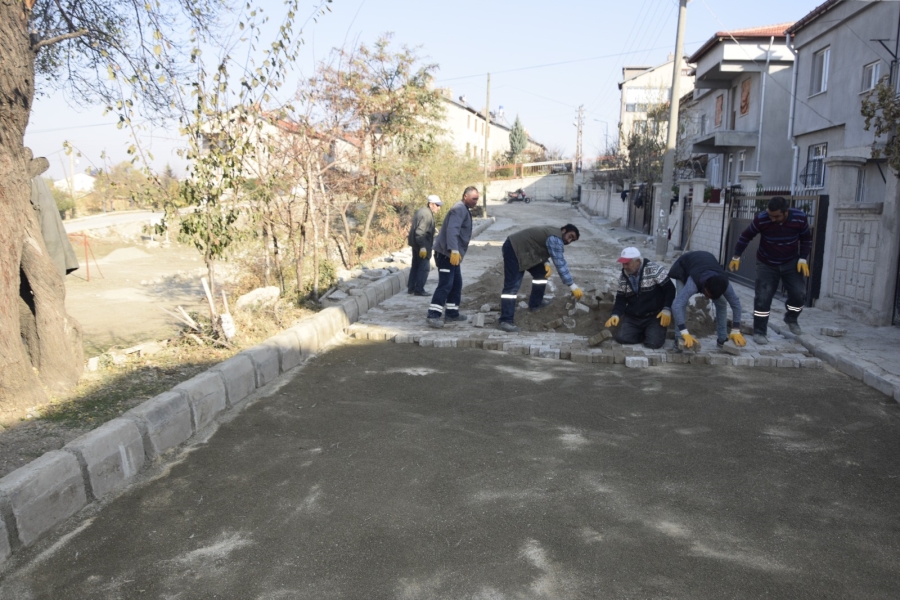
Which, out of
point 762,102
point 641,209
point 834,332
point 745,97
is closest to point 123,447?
point 834,332

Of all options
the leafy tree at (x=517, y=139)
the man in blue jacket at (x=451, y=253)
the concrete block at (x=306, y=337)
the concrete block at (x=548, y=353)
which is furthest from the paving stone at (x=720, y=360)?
the leafy tree at (x=517, y=139)

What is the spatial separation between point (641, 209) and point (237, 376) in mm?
23703

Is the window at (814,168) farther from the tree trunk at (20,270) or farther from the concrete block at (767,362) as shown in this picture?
the tree trunk at (20,270)

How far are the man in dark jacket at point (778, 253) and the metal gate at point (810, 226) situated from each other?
3.47 ft

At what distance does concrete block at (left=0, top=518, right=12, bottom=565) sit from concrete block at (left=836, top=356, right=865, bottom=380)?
6685 mm

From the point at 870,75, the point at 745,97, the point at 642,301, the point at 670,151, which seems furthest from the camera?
the point at 745,97

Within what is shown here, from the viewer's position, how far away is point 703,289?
6.79m

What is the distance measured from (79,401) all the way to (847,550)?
4.80 meters

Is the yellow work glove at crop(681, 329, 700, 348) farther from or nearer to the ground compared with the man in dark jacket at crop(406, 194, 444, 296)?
nearer to the ground

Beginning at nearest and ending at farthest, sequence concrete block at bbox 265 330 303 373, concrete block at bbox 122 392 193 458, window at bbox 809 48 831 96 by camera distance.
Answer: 1. concrete block at bbox 122 392 193 458
2. concrete block at bbox 265 330 303 373
3. window at bbox 809 48 831 96

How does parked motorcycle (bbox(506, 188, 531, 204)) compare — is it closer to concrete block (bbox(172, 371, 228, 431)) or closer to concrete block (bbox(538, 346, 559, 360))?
concrete block (bbox(538, 346, 559, 360))

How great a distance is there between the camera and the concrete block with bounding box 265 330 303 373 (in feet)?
20.5

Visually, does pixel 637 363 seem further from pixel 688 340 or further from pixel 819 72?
pixel 819 72

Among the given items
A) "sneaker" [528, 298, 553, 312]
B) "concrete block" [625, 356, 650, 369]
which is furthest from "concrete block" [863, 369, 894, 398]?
"sneaker" [528, 298, 553, 312]
